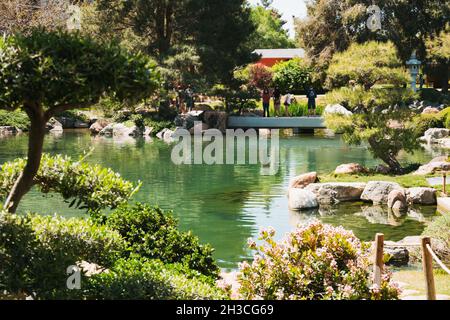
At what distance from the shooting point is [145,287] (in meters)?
6.72

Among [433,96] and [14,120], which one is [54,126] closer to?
[14,120]

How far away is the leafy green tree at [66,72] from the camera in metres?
5.87

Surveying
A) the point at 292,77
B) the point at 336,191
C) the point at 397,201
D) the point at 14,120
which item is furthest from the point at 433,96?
the point at 397,201

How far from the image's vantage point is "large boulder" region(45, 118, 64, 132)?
3995 cm

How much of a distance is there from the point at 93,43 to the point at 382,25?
41.6 m

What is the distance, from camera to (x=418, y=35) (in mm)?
47156

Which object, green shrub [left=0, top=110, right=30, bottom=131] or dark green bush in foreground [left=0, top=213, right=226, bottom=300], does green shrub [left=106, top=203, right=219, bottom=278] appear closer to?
dark green bush in foreground [left=0, top=213, right=226, bottom=300]

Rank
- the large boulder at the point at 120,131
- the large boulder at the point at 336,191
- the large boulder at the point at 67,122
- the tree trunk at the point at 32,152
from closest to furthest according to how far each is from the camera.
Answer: the tree trunk at the point at 32,152, the large boulder at the point at 336,191, the large boulder at the point at 120,131, the large boulder at the point at 67,122

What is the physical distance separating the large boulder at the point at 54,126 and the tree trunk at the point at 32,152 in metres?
33.8

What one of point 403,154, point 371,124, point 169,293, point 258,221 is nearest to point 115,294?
point 169,293

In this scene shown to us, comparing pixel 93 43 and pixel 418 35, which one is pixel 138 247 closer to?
pixel 93 43

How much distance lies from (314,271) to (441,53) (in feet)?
127

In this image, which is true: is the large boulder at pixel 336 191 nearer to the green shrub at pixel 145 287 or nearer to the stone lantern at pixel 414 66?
the green shrub at pixel 145 287

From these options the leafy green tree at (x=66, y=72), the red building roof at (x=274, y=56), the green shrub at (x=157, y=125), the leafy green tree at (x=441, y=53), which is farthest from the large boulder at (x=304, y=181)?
the red building roof at (x=274, y=56)
